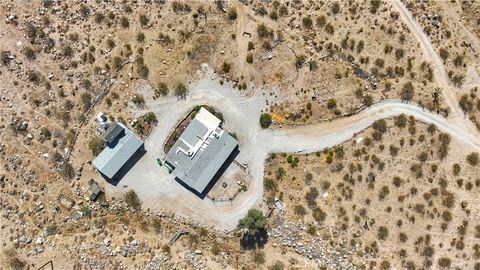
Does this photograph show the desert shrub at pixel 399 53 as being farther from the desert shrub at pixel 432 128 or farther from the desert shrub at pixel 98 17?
the desert shrub at pixel 98 17

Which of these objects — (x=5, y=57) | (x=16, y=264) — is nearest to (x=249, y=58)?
(x=5, y=57)

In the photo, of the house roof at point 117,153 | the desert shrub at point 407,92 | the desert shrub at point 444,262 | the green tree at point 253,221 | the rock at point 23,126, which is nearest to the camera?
the green tree at point 253,221

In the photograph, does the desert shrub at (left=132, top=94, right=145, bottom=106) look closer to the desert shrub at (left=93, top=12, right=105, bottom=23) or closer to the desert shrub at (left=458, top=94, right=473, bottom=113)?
the desert shrub at (left=93, top=12, right=105, bottom=23)

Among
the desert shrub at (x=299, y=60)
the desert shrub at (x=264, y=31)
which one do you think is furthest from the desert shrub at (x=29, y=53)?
the desert shrub at (x=299, y=60)

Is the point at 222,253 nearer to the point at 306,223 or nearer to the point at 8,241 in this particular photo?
the point at 306,223

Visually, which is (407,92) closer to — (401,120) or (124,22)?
(401,120)

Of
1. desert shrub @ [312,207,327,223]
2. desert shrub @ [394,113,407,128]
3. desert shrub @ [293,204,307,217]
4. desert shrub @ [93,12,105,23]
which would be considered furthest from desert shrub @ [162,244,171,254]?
desert shrub @ [394,113,407,128]

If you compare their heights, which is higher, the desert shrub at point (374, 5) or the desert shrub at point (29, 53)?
the desert shrub at point (374, 5)
